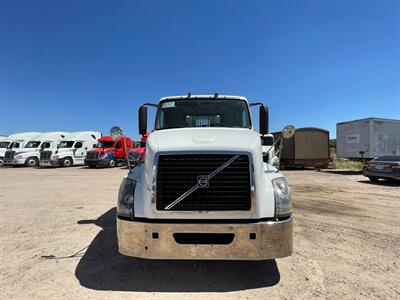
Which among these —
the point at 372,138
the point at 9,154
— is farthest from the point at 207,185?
the point at 9,154

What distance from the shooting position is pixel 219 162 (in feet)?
10.4

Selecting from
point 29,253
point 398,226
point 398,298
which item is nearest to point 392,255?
point 398,298

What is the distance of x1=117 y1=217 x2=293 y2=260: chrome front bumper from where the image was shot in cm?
301

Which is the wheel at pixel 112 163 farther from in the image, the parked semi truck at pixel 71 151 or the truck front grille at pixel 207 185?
the truck front grille at pixel 207 185

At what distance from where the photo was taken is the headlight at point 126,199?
3.22 metres

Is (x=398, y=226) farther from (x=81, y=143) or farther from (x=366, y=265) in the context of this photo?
(x=81, y=143)

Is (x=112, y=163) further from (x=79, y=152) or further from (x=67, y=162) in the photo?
(x=67, y=162)

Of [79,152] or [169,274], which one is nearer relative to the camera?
[169,274]

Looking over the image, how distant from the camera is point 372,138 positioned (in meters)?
17.8

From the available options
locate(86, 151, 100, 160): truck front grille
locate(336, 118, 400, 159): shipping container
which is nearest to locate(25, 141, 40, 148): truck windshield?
locate(86, 151, 100, 160): truck front grille

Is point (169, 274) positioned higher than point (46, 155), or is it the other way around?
point (46, 155)

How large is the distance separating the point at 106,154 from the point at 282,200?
22975 millimetres

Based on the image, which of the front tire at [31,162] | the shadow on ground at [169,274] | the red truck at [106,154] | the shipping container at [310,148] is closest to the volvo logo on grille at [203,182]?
the shadow on ground at [169,274]

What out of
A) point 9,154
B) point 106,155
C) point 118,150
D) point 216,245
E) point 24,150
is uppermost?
point 24,150
